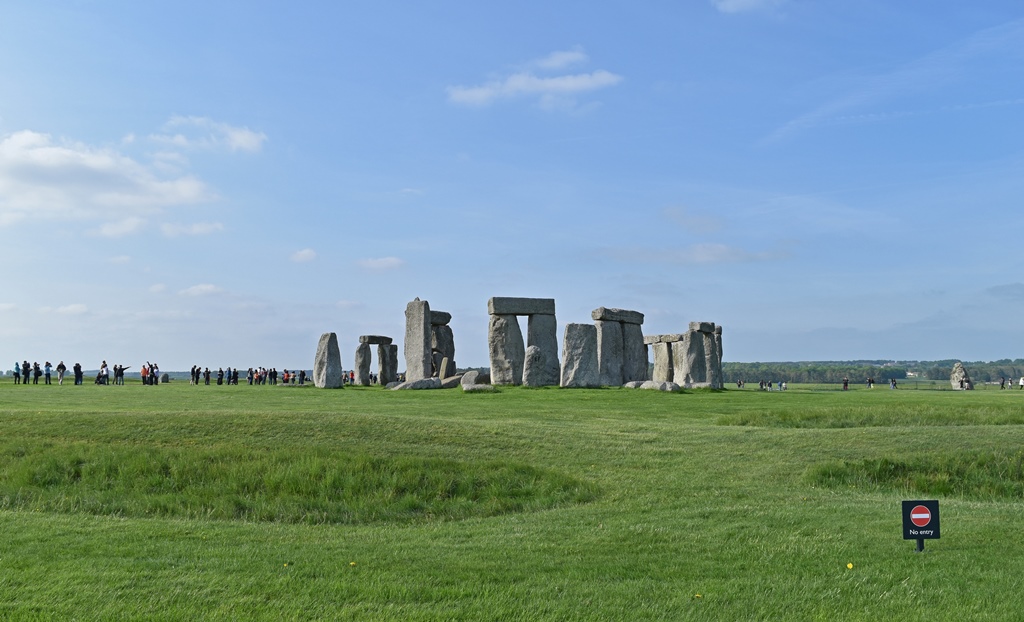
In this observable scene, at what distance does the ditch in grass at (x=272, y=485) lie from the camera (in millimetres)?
11852

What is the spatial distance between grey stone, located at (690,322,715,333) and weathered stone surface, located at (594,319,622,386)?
3788 millimetres

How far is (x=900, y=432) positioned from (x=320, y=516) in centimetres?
1122

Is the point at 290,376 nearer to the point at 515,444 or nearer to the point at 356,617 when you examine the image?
the point at 515,444

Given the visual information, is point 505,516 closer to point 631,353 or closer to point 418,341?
point 418,341

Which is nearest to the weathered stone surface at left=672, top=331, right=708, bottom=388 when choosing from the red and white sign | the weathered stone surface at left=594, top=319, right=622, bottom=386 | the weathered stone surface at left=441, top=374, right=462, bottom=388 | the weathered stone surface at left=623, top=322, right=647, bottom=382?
the weathered stone surface at left=623, top=322, right=647, bottom=382

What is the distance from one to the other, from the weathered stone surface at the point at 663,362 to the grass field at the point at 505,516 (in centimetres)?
1982

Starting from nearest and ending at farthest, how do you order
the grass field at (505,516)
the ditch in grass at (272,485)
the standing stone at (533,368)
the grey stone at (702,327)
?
the grass field at (505,516) → the ditch in grass at (272,485) → the standing stone at (533,368) → the grey stone at (702,327)

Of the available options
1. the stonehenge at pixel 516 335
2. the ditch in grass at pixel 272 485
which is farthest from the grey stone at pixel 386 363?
the ditch in grass at pixel 272 485

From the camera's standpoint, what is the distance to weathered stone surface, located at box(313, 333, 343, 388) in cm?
3466

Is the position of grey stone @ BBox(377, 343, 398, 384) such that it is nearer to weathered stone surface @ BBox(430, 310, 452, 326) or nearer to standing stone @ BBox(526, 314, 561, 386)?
weathered stone surface @ BBox(430, 310, 452, 326)

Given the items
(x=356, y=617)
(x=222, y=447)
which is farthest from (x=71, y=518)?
(x=356, y=617)

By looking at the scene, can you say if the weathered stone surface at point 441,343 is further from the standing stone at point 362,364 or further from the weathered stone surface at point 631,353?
the weathered stone surface at point 631,353

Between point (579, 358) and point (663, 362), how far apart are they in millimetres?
11046

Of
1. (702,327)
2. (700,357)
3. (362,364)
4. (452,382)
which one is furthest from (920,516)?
(362,364)
